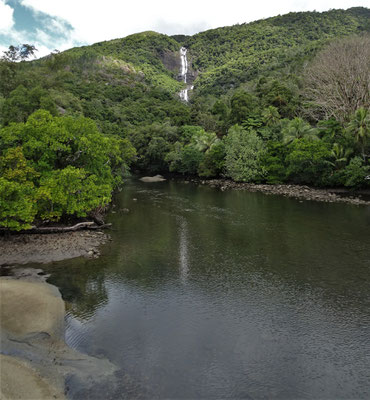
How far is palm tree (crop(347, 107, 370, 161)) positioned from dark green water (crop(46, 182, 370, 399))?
2030 cm

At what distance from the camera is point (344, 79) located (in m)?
57.8

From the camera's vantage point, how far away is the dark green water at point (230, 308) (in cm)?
1320

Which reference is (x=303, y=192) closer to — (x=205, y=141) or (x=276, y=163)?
(x=276, y=163)

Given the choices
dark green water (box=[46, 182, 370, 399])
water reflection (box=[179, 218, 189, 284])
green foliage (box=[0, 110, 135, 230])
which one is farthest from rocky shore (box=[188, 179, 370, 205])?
green foliage (box=[0, 110, 135, 230])

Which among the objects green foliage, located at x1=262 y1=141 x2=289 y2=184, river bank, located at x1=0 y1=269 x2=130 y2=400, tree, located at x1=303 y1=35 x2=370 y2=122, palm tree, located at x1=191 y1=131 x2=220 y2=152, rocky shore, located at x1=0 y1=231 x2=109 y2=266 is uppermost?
tree, located at x1=303 y1=35 x2=370 y2=122

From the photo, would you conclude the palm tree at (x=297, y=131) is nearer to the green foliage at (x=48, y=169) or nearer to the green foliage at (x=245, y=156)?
the green foliage at (x=245, y=156)

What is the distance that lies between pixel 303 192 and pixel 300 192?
460mm

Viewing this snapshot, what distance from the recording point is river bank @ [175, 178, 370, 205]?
47594mm

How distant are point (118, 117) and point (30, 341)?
344ft

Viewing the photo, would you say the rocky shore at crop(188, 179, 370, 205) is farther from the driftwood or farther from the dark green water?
Result: the driftwood

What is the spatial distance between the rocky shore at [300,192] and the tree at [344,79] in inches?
583

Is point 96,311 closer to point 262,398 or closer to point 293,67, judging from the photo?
point 262,398

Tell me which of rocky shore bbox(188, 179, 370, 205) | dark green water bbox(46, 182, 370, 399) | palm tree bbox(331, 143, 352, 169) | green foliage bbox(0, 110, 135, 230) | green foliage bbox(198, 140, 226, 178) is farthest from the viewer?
green foliage bbox(198, 140, 226, 178)

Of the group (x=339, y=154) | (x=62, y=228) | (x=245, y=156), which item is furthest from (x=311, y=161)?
(x=62, y=228)
